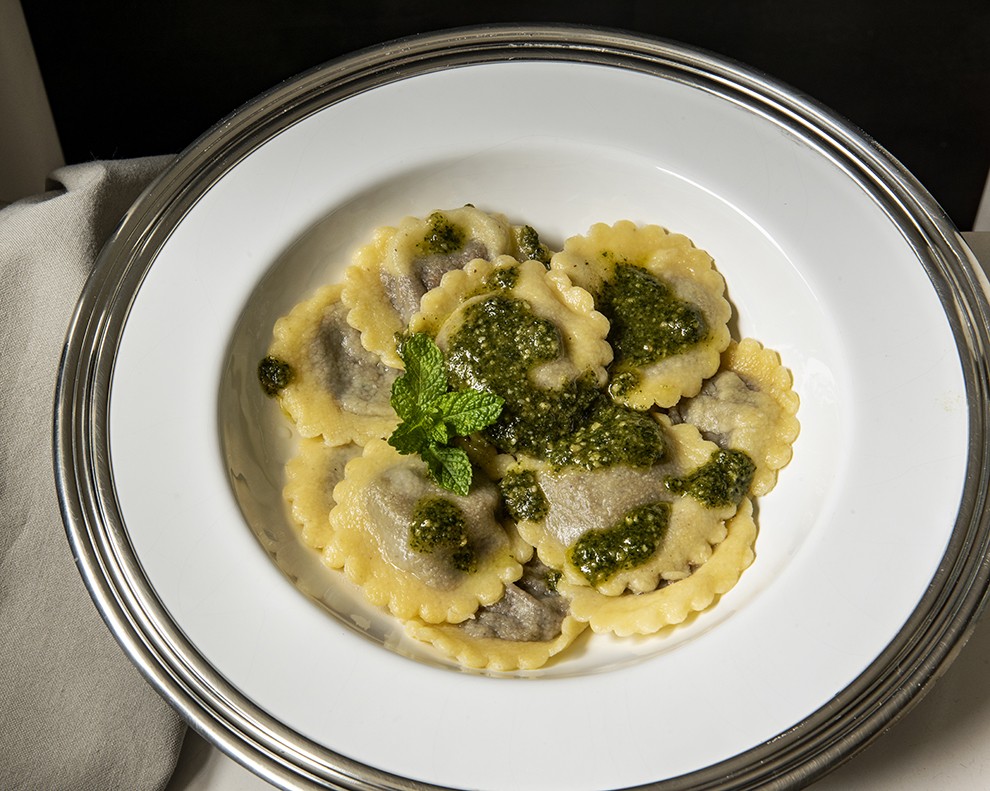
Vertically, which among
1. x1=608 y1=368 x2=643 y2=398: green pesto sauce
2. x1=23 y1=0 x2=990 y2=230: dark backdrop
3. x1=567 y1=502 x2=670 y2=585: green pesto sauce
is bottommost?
x1=567 y1=502 x2=670 y2=585: green pesto sauce

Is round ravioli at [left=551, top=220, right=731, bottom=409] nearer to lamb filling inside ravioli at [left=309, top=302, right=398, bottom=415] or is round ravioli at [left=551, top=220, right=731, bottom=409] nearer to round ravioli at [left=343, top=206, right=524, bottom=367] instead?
round ravioli at [left=343, top=206, right=524, bottom=367]

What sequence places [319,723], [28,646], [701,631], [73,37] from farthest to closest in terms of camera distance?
[73,37] < [28,646] < [701,631] < [319,723]

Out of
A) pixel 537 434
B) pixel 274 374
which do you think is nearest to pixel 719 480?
pixel 537 434

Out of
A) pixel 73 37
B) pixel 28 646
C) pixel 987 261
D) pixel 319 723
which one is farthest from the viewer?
pixel 73 37

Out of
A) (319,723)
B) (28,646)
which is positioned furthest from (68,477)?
(319,723)

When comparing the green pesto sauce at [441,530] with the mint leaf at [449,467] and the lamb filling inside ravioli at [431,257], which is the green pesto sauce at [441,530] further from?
the lamb filling inside ravioli at [431,257]

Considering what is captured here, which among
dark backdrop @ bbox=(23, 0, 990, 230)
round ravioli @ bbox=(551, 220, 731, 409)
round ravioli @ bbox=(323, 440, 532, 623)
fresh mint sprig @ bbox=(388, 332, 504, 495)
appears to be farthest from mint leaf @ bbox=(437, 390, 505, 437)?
dark backdrop @ bbox=(23, 0, 990, 230)

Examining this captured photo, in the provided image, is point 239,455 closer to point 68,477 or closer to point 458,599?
point 68,477
